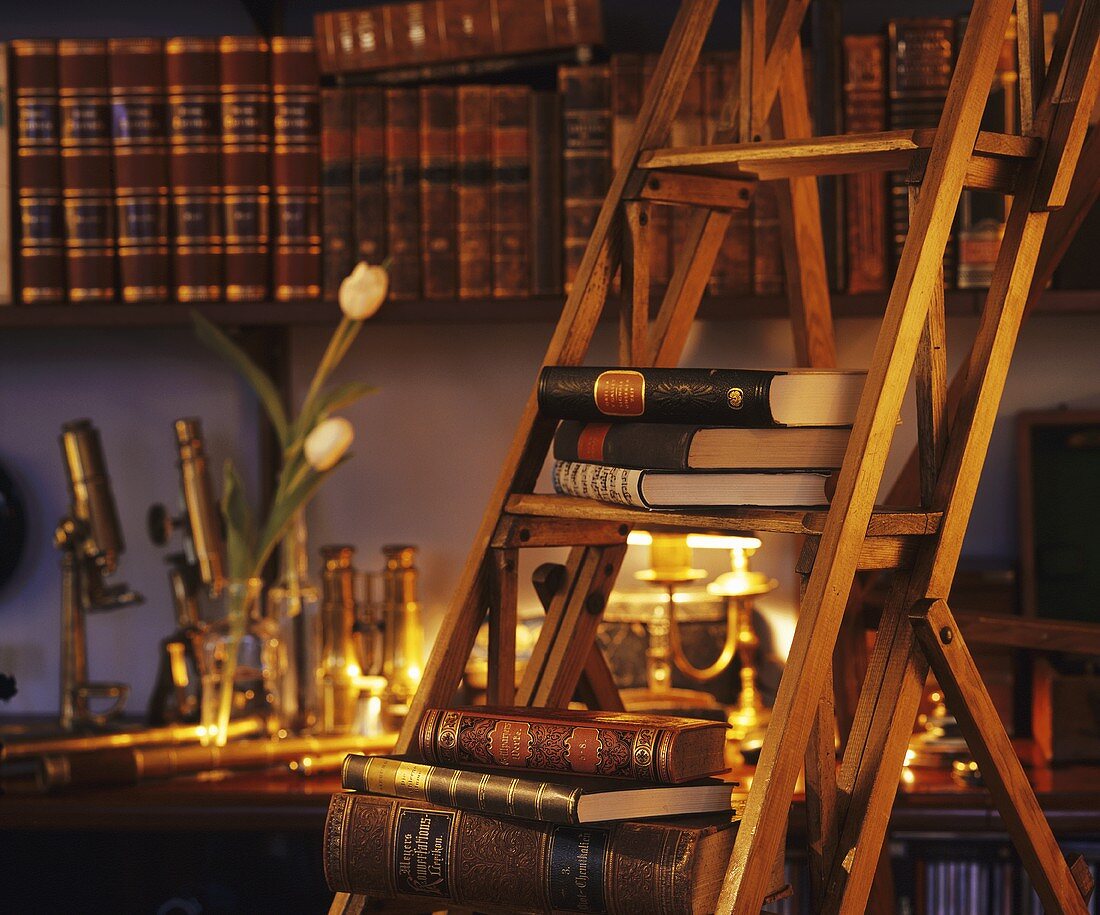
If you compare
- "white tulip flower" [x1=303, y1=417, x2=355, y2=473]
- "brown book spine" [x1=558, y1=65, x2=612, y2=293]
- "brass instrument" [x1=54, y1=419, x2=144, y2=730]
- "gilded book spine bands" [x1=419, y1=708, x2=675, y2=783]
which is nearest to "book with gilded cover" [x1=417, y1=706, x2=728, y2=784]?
"gilded book spine bands" [x1=419, y1=708, x2=675, y2=783]

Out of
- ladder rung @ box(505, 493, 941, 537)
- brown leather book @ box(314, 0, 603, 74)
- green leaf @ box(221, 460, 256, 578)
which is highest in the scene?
brown leather book @ box(314, 0, 603, 74)

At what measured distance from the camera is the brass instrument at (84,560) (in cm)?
186

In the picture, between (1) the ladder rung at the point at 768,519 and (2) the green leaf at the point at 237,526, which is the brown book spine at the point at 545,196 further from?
(1) the ladder rung at the point at 768,519

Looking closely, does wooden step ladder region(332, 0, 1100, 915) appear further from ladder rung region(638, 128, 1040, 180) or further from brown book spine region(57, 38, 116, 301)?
brown book spine region(57, 38, 116, 301)

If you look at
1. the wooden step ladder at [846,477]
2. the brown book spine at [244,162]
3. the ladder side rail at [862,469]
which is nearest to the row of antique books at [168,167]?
the brown book spine at [244,162]

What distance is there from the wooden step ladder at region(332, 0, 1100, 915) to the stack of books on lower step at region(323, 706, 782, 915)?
0.19 ft

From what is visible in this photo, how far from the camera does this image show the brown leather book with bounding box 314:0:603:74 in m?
1.72

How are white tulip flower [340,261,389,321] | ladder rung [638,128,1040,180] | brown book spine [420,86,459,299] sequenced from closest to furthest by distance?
ladder rung [638,128,1040,180], white tulip flower [340,261,389,321], brown book spine [420,86,459,299]

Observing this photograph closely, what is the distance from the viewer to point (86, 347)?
6.66 ft

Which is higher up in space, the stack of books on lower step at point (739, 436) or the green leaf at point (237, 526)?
the stack of books on lower step at point (739, 436)

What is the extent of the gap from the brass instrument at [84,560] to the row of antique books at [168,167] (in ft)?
0.69

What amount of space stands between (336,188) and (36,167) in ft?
1.24

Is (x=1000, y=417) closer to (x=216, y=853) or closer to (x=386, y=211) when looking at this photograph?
(x=386, y=211)

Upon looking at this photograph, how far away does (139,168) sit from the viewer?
1.78 metres
